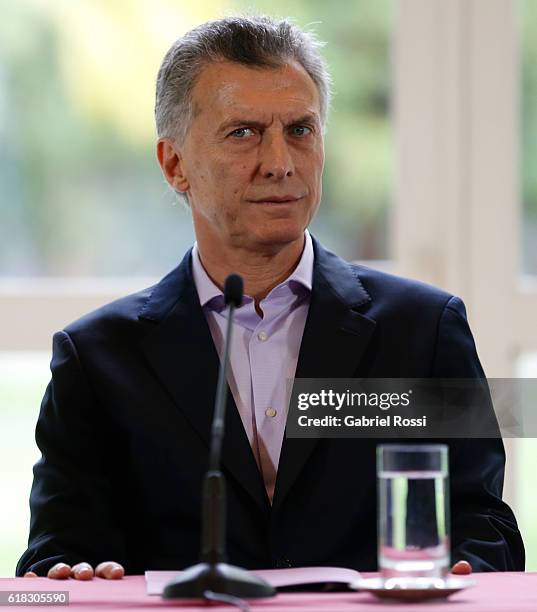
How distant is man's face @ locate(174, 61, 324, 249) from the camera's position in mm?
2121

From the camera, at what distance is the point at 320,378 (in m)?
2.09

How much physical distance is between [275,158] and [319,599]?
99 cm

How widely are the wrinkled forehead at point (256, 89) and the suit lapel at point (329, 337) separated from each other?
31 centimetres

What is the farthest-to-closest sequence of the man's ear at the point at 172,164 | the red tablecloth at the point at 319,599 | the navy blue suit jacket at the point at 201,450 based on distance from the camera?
the man's ear at the point at 172,164
the navy blue suit jacket at the point at 201,450
the red tablecloth at the point at 319,599

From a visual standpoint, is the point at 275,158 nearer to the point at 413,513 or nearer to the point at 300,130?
the point at 300,130

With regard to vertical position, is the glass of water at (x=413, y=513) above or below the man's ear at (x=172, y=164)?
below

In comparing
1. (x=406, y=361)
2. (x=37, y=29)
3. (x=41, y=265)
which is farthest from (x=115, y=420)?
(x=37, y=29)

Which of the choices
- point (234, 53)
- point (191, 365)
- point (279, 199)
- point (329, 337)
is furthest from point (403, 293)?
point (234, 53)

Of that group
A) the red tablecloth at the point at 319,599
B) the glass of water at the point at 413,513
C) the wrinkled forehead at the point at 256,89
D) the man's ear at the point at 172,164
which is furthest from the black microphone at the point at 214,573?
the man's ear at the point at 172,164

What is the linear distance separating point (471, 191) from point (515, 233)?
0.18 m

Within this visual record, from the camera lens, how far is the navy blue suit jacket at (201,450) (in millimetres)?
1980

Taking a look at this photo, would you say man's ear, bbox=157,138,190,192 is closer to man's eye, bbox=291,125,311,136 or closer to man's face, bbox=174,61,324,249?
man's face, bbox=174,61,324,249

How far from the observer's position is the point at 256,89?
84.8 inches

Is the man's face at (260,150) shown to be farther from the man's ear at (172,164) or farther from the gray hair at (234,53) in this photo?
the man's ear at (172,164)
